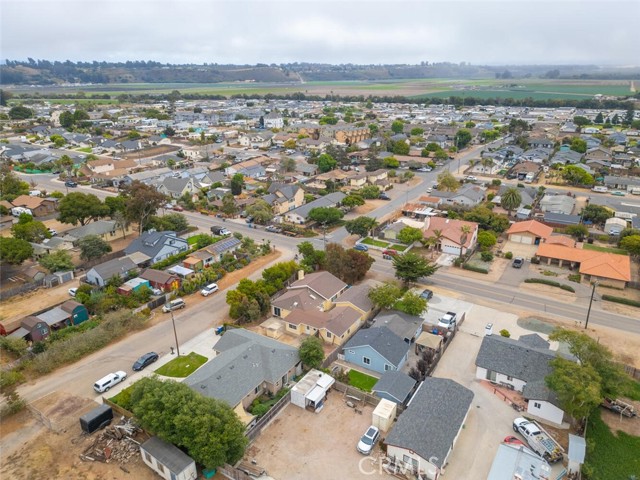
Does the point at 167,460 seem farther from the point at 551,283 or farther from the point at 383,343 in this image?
the point at 551,283

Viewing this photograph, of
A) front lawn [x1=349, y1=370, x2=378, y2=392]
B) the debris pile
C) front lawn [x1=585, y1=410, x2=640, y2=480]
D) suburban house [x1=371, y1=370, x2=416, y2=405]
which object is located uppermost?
suburban house [x1=371, y1=370, x2=416, y2=405]

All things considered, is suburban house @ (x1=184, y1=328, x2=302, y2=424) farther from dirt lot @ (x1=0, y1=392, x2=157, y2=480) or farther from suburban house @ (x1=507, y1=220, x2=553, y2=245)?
suburban house @ (x1=507, y1=220, x2=553, y2=245)

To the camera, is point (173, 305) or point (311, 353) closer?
point (311, 353)

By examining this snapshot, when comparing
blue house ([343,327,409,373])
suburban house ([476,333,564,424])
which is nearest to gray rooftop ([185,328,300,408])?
blue house ([343,327,409,373])

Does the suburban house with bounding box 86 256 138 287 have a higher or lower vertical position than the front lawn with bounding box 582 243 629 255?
higher

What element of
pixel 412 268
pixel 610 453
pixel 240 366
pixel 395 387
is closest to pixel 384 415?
pixel 395 387

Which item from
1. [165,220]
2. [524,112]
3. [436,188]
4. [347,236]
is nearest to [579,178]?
[436,188]

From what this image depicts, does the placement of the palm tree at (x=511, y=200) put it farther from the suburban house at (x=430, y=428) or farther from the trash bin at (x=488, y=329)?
the suburban house at (x=430, y=428)
